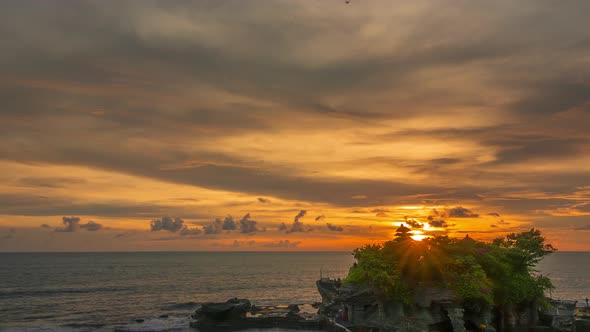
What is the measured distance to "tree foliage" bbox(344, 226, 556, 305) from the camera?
64312mm

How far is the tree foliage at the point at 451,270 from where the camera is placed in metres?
64.3

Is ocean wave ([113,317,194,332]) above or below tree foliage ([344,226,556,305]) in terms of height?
below

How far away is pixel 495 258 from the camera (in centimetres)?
7275

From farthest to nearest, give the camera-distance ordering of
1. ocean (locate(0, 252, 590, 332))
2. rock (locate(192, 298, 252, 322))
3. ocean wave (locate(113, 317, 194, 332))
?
ocean (locate(0, 252, 590, 332)) → rock (locate(192, 298, 252, 322)) → ocean wave (locate(113, 317, 194, 332))

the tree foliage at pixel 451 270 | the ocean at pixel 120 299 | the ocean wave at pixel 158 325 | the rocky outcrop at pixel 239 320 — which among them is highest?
the tree foliage at pixel 451 270

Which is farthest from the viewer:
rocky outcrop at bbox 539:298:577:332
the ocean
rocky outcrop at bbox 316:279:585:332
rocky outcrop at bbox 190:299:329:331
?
the ocean

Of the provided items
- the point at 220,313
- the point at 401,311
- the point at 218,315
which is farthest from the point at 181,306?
the point at 401,311

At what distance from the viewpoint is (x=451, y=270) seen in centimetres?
6562

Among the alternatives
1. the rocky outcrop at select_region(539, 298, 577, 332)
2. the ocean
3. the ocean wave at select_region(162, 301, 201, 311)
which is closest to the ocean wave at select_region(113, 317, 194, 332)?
the ocean

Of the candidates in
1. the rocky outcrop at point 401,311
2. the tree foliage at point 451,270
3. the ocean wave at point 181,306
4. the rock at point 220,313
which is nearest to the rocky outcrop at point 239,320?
the rock at point 220,313

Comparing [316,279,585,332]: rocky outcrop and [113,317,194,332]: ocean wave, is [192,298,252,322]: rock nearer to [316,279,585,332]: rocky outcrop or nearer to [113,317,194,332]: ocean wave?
[113,317,194,332]: ocean wave

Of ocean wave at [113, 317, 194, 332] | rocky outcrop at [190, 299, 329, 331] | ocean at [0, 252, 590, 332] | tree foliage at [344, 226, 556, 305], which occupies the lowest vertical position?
ocean at [0, 252, 590, 332]

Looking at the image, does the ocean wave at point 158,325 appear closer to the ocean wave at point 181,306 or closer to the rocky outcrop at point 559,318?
the ocean wave at point 181,306

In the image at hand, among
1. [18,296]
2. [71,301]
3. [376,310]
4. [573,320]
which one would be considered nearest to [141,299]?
[71,301]
